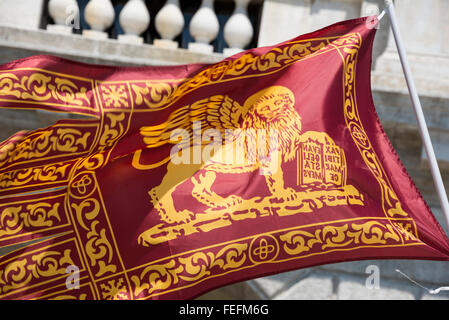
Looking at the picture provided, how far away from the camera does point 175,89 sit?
359cm

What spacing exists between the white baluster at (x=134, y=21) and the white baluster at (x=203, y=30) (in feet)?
1.14

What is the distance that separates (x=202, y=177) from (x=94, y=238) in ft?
2.07

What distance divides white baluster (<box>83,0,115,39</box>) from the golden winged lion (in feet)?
4.84

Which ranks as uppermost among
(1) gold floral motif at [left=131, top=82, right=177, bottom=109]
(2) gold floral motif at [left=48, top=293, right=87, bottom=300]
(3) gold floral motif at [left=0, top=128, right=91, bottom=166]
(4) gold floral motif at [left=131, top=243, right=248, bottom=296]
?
(1) gold floral motif at [left=131, top=82, right=177, bottom=109]

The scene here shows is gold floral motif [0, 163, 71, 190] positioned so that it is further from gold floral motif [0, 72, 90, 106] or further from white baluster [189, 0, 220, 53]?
white baluster [189, 0, 220, 53]

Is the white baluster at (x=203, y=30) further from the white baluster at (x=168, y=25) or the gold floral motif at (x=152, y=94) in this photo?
the gold floral motif at (x=152, y=94)

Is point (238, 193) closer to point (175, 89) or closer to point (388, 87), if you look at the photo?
point (175, 89)

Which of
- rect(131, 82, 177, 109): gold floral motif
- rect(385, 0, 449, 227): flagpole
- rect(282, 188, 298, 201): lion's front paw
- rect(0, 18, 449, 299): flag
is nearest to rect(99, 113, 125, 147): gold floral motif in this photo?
rect(0, 18, 449, 299): flag

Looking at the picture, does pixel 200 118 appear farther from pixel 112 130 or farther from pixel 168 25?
pixel 168 25

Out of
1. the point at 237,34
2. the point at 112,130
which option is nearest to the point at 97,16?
the point at 237,34

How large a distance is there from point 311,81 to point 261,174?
614 mm

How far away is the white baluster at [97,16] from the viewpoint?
181 inches

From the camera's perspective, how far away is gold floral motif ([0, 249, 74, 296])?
329 centimetres

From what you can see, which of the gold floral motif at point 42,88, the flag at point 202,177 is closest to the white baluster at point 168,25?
the flag at point 202,177
